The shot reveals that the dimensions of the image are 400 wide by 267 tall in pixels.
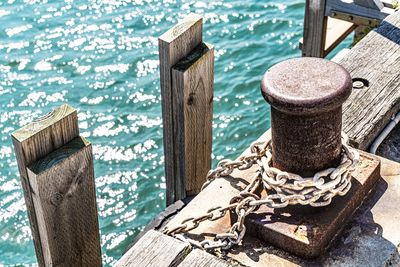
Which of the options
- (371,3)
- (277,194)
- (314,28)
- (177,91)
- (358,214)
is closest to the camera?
(277,194)

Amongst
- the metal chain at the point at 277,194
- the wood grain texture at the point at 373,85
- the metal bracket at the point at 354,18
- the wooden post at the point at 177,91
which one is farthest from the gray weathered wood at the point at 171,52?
the metal bracket at the point at 354,18

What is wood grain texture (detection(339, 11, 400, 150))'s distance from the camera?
11.5 feet

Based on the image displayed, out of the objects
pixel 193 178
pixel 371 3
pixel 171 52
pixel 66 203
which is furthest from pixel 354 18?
pixel 66 203

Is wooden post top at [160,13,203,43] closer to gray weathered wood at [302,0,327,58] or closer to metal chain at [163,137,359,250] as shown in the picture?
metal chain at [163,137,359,250]

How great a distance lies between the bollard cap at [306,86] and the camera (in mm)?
2587

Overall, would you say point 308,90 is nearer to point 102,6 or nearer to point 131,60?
point 131,60

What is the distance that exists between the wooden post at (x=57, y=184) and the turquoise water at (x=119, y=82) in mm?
2776

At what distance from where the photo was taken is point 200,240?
281 cm

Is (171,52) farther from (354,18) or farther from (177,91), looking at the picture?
(354,18)

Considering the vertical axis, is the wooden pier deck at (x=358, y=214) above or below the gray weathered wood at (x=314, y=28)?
above

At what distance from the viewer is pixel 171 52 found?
3.91m

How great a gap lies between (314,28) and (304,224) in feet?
12.7

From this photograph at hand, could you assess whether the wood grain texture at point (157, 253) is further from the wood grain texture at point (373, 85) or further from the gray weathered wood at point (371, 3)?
the gray weathered wood at point (371, 3)

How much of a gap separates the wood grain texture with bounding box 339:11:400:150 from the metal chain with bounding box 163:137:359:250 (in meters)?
0.63
